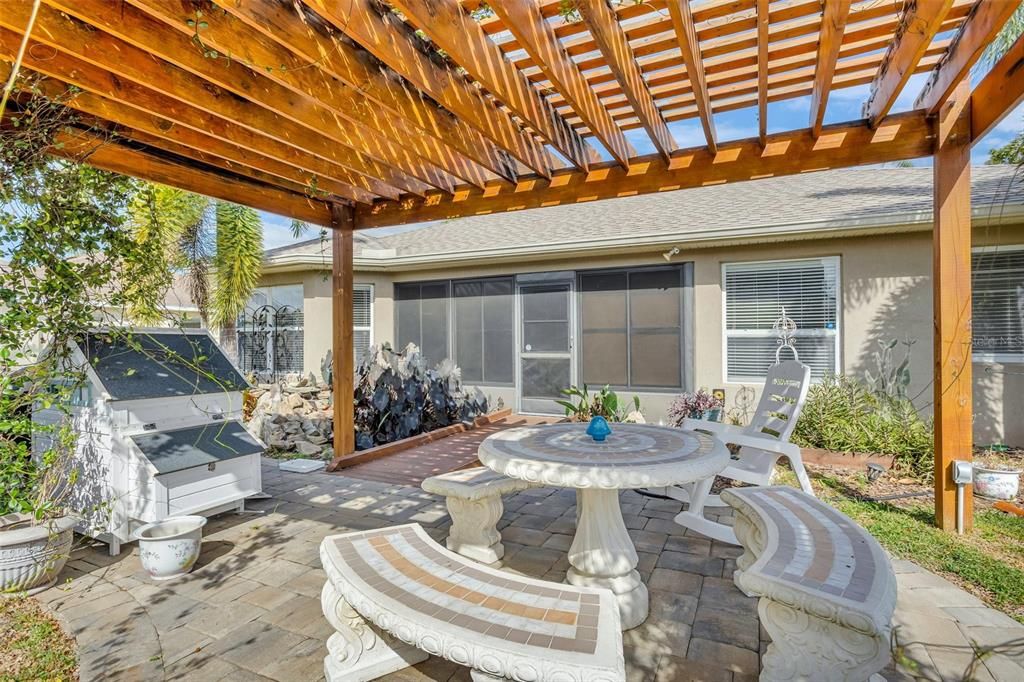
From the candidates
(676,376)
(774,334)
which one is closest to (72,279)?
(676,376)

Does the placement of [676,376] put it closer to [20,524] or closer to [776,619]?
[776,619]

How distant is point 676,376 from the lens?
24.0ft

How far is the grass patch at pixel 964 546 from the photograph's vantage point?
281 centimetres

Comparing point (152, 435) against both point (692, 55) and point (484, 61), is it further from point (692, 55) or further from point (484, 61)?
point (692, 55)

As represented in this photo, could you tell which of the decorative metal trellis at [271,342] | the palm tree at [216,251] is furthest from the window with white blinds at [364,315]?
the palm tree at [216,251]

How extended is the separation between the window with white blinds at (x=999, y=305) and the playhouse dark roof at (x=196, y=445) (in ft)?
25.2

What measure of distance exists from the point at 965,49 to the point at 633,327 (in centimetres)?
504

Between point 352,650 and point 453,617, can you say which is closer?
point 453,617

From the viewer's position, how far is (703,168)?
13.5 feet

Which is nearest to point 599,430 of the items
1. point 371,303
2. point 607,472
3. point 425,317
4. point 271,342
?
point 607,472

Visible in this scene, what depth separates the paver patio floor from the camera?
7.25 feet

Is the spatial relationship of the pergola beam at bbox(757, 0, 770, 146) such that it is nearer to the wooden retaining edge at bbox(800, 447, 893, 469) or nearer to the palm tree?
the wooden retaining edge at bbox(800, 447, 893, 469)

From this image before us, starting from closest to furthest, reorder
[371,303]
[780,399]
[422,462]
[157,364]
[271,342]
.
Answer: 1. [157,364]
2. [780,399]
3. [422,462]
4. [371,303]
5. [271,342]

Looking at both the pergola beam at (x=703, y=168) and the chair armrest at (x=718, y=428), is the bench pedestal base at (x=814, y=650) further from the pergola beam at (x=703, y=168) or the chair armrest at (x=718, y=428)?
the pergola beam at (x=703, y=168)
